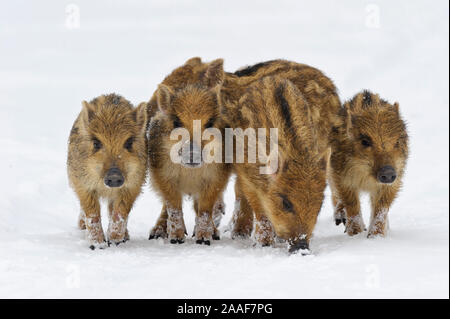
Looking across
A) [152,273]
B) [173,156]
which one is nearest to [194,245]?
[173,156]

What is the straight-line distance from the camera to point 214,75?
9633 millimetres

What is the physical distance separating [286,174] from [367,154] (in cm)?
152

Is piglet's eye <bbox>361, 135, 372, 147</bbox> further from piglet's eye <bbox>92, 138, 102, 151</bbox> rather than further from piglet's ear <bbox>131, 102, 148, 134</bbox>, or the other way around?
piglet's eye <bbox>92, 138, 102, 151</bbox>

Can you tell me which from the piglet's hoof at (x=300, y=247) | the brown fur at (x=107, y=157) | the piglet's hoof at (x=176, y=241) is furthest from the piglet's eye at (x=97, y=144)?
the piglet's hoof at (x=300, y=247)

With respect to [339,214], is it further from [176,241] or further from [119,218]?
[119,218]

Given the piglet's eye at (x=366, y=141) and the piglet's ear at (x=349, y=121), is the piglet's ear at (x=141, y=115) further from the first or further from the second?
the piglet's eye at (x=366, y=141)

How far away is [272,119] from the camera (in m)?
7.66

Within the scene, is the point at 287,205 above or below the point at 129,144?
below

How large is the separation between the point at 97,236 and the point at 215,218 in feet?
8.98

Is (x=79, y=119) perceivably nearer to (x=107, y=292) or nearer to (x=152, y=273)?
(x=152, y=273)

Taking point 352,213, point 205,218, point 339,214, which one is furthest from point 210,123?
point 339,214

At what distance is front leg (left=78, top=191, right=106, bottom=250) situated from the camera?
824 cm

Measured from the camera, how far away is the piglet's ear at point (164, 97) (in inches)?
335

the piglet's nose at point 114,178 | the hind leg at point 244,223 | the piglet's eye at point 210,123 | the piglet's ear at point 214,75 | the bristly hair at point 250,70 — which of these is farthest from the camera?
the bristly hair at point 250,70
